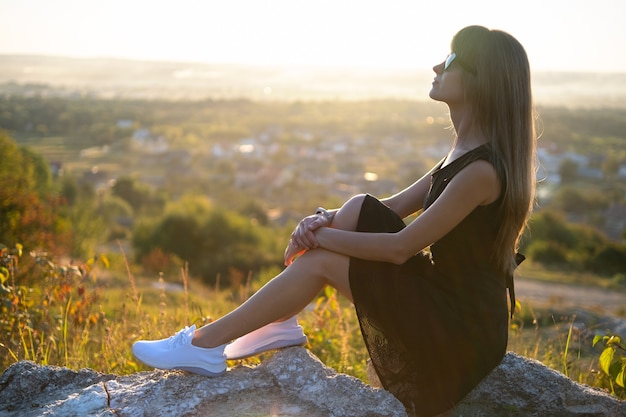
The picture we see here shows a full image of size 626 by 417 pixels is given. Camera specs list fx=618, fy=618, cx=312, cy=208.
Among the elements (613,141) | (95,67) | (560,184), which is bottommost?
(560,184)

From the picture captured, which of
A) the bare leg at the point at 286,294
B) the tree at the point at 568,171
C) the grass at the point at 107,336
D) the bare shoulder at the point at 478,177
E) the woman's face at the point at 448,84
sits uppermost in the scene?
the woman's face at the point at 448,84

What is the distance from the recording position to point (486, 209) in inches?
88.9

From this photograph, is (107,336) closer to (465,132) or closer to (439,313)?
(439,313)

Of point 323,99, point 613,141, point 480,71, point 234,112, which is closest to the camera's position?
point 480,71

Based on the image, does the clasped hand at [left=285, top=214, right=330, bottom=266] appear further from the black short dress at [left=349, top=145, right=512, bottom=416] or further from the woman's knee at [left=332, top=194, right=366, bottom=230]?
the black short dress at [left=349, top=145, right=512, bottom=416]

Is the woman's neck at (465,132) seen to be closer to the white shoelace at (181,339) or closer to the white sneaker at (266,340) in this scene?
the white sneaker at (266,340)

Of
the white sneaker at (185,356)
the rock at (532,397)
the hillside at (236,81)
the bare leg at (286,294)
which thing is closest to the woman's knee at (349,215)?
the bare leg at (286,294)

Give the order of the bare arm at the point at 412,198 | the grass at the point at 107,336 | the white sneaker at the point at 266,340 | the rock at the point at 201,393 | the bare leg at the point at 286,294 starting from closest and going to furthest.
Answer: the rock at the point at 201,393 → the bare leg at the point at 286,294 → the white sneaker at the point at 266,340 → the bare arm at the point at 412,198 → the grass at the point at 107,336

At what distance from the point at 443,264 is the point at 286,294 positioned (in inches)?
23.3

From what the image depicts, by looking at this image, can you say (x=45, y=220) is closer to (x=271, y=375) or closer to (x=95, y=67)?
(x=271, y=375)

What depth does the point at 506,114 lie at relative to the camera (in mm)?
2252

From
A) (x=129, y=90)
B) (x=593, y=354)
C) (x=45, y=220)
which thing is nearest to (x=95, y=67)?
(x=129, y=90)

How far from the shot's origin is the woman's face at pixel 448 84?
235 centimetres

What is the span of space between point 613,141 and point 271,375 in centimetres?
5386
